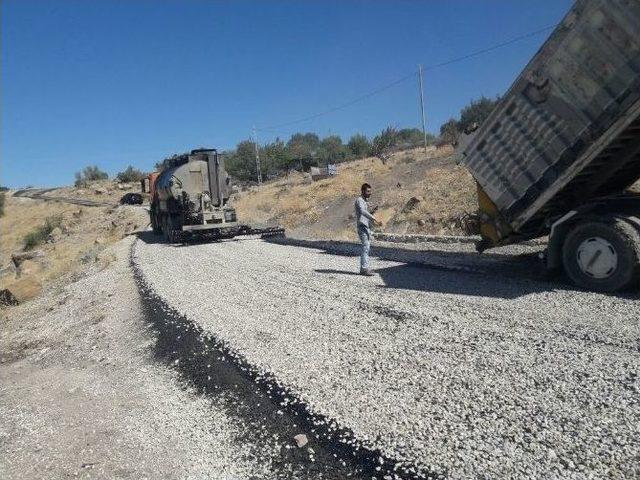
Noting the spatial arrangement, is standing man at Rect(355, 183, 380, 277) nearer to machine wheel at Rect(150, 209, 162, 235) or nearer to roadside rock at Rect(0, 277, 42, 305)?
roadside rock at Rect(0, 277, 42, 305)

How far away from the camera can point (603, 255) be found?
634 cm

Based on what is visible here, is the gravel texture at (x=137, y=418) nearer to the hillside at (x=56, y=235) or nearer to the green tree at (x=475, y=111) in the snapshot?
the hillside at (x=56, y=235)

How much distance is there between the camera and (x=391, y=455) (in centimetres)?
314

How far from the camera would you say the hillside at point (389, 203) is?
15.1 m

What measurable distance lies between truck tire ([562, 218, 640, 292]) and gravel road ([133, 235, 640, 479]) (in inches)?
12.1

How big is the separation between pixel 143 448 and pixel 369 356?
221 centimetres

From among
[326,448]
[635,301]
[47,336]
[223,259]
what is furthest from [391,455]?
[223,259]

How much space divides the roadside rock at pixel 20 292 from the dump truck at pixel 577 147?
40.4ft

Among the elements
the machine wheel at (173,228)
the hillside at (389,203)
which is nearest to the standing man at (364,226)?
the hillside at (389,203)

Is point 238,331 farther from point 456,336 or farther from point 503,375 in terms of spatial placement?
point 503,375

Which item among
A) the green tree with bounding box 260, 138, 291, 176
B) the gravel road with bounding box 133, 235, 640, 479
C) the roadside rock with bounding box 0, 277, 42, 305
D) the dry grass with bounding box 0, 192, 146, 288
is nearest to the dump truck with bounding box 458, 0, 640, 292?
the gravel road with bounding box 133, 235, 640, 479

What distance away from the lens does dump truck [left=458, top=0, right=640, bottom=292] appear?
232 inches

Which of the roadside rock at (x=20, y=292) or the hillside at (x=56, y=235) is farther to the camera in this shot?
the hillside at (x=56, y=235)

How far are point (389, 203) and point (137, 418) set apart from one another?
50.3ft
